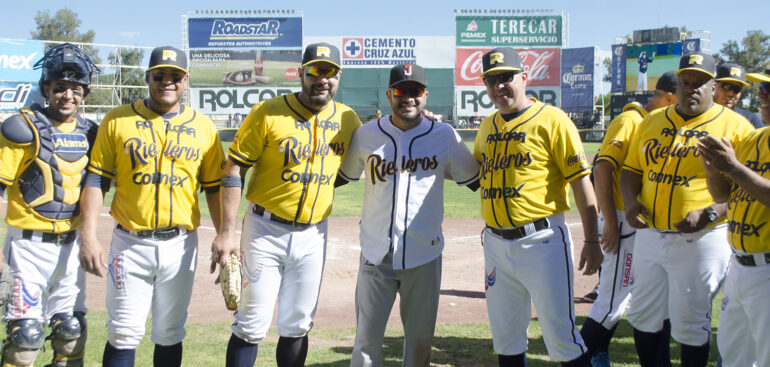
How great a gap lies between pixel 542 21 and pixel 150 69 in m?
36.2

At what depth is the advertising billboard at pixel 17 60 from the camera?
104ft

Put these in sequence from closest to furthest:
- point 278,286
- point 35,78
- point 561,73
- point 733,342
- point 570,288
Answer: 1. point 733,342
2. point 570,288
3. point 278,286
4. point 35,78
5. point 561,73

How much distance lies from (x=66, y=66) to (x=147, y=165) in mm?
894

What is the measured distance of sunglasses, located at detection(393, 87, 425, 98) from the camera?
13.4 feet

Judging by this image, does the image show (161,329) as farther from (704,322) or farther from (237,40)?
(237,40)

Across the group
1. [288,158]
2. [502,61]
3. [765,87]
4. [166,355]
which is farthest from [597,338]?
[166,355]

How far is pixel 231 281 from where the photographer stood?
393 centimetres

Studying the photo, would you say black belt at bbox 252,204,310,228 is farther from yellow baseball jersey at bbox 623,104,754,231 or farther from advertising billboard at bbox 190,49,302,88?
advertising billboard at bbox 190,49,302,88

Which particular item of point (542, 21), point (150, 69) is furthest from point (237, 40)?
point (150, 69)

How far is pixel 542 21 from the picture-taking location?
37.5m

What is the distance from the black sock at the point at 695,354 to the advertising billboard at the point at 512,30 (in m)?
34.3

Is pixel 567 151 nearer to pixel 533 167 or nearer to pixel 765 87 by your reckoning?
pixel 533 167

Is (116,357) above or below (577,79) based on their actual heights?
below

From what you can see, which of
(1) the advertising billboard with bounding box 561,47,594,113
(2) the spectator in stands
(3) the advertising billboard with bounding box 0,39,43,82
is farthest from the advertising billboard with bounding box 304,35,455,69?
(2) the spectator in stands
